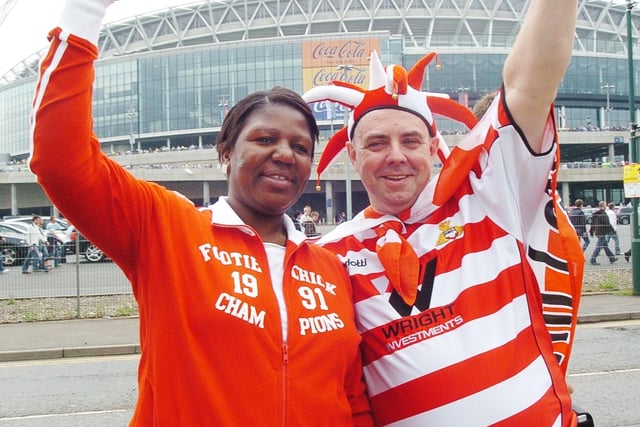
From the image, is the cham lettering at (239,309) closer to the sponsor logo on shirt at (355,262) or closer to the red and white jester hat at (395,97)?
the sponsor logo on shirt at (355,262)

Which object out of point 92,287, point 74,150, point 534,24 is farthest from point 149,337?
point 92,287

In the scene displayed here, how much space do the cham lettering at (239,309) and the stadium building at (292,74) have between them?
47.9 m

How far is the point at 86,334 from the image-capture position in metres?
8.48

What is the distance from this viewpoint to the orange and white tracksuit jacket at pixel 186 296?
4.66ft

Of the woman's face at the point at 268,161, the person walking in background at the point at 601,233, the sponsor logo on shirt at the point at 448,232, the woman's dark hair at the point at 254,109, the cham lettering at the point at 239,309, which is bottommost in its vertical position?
the person walking in background at the point at 601,233

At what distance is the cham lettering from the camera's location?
1.58 m

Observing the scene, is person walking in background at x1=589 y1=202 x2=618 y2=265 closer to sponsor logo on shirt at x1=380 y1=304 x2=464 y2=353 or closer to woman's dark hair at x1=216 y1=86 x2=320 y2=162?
sponsor logo on shirt at x1=380 y1=304 x2=464 y2=353

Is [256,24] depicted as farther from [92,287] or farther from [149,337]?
[149,337]

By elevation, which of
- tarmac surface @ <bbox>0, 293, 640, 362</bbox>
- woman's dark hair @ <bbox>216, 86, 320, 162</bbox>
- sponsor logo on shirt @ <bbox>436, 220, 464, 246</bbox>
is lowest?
tarmac surface @ <bbox>0, 293, 640, 362</bbox>

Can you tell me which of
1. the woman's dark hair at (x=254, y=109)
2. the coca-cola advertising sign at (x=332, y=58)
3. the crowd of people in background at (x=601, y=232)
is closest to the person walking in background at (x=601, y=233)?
the crowd of people in background at (x=601, y=232)

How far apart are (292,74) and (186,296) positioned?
68399 millimetres

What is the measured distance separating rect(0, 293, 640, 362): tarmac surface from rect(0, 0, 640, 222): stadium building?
133 ft

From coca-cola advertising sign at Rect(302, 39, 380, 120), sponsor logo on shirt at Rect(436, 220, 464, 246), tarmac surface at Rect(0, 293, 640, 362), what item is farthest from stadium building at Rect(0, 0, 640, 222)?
sponsor logo on shirt at Rect(436, 220, 464, 246)

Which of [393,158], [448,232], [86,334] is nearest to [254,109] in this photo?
[393,158]
